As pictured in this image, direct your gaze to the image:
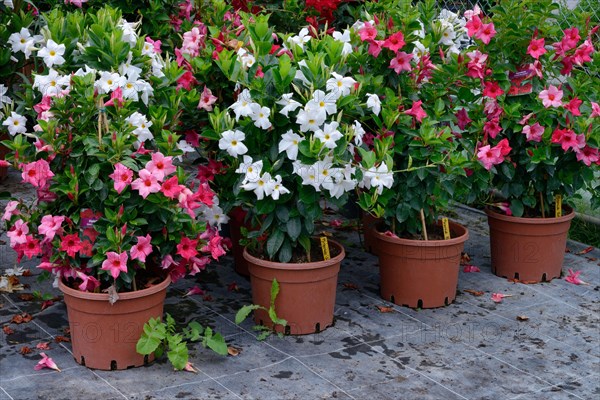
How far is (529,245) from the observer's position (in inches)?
167

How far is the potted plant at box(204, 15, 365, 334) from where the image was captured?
3.27m

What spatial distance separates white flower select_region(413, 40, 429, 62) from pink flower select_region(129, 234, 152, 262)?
1.46 metres

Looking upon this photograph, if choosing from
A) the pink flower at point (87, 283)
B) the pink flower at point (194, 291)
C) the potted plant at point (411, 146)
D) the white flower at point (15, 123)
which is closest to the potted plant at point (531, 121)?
the potted plant at point (411, 146)

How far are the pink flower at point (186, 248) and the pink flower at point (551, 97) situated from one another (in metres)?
1.83

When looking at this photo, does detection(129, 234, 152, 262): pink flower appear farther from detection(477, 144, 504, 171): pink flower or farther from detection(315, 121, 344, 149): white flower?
detection(477, 144, 504, 171): pink flower

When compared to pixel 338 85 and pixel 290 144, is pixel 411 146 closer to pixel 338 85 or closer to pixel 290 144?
pixel 338 85

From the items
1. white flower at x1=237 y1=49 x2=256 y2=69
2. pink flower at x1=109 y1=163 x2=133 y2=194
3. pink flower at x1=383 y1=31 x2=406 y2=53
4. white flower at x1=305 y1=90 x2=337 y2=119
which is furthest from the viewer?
Answer: pink flower at x1=383 y1=31 x2=406 y2=53

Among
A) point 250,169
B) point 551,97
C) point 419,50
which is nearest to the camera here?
point 250,169

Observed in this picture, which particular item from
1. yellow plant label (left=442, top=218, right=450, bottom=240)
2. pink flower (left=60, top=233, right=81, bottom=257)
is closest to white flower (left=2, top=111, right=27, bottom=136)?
pink flower (left=60, top=233, right=81, bottom=257)

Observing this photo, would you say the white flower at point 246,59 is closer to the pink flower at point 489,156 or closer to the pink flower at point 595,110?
the pink flower at point 489,156

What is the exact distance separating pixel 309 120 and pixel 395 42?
598mm

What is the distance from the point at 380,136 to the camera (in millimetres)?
3609

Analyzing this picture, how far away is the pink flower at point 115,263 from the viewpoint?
3.00 m

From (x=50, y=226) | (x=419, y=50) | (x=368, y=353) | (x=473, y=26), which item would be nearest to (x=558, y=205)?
(x=473, y=26)
